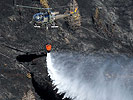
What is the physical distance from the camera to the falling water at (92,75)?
47.0 m

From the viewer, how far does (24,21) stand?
61406 mm

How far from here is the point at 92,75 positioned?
56062 millimetres

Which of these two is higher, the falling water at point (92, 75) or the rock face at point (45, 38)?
the rock face at point (45, 38)

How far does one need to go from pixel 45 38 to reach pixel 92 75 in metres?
17.9

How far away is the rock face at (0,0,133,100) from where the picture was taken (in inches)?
1817

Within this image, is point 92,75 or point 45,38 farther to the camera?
point 45,38

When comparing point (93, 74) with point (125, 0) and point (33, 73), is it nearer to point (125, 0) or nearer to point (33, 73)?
point (33, 73)

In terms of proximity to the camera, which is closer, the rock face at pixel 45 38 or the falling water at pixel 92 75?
the rock face at pixel 45 38

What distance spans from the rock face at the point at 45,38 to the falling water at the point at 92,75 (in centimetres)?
271

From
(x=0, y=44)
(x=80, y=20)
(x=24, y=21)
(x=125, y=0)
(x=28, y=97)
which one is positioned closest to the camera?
(x=28, y=97)

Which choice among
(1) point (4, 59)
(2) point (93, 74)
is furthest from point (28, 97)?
(2) point (93, 74)

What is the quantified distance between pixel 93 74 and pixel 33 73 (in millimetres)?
17547

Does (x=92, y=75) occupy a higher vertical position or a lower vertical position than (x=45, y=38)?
lower

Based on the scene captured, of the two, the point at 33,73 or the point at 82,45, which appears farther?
the point at 82,45
